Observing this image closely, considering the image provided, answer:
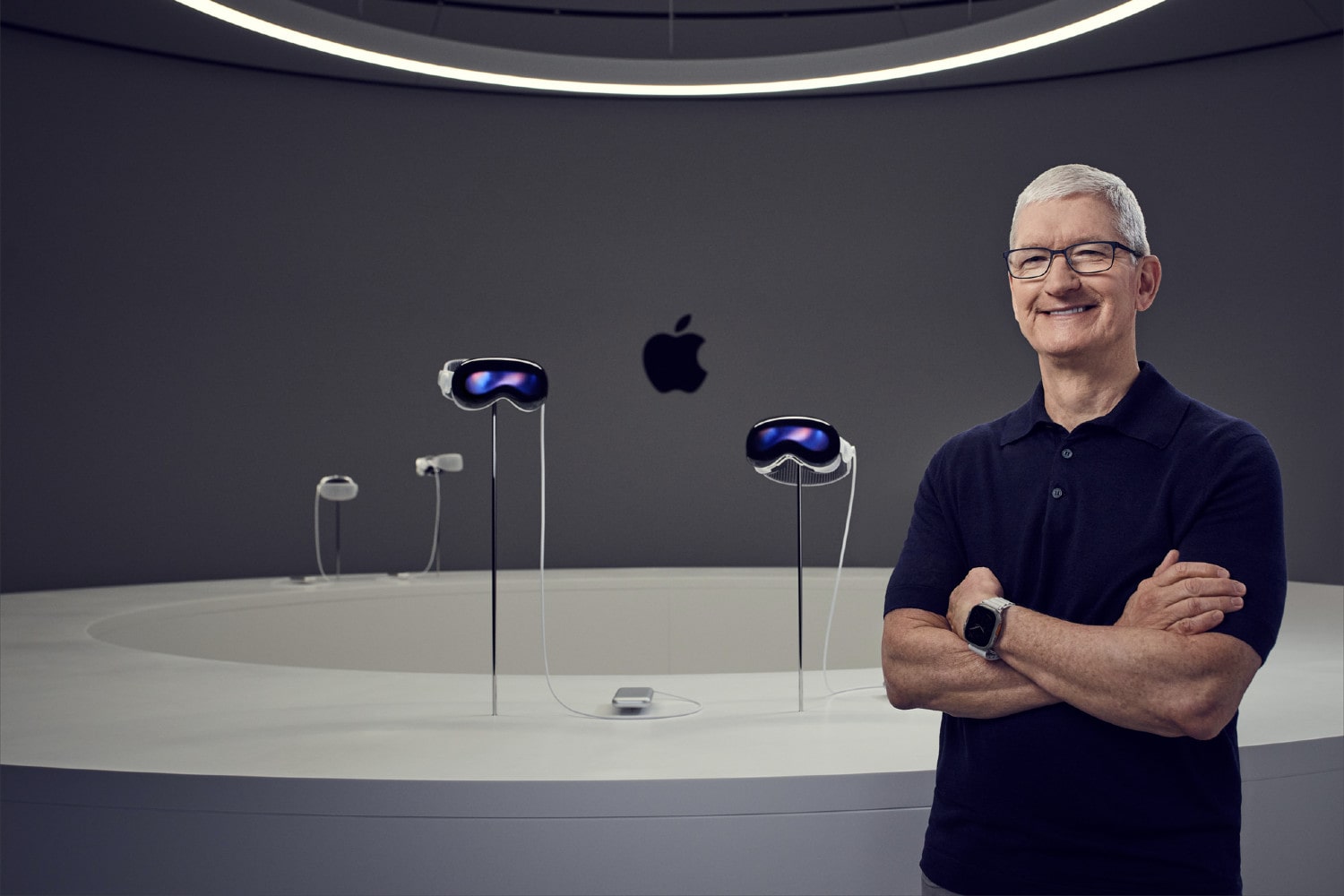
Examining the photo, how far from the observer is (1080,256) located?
1.15m

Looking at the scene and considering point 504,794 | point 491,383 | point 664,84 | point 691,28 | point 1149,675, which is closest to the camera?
point 1149,675

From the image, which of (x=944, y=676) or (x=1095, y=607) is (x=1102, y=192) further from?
(x=944, y=676)

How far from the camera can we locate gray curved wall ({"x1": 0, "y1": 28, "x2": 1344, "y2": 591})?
4660 millimetres

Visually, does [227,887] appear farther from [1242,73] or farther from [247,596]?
[1242,73]

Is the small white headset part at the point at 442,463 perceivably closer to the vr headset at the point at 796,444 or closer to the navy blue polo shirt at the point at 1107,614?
the vr headset at the point at 796,444

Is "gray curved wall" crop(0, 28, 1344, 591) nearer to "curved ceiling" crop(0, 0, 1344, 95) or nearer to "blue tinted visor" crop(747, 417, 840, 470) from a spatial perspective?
"curved ceiling" crop(0, 0, 1344, 95)

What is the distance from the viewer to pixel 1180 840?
103cm

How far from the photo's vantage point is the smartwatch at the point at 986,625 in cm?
112

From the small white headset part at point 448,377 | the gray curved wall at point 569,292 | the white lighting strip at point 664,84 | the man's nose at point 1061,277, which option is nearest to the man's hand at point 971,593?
the man's nose at point 1061,277

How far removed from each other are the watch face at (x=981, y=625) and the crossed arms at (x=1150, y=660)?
0.02 metres

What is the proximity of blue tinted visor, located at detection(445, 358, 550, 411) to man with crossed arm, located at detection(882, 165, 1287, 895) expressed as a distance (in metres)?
1.03

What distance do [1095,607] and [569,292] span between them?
4439 millimetres

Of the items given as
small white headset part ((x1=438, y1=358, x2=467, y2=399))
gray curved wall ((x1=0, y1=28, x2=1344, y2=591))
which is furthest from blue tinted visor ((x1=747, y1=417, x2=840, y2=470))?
gray curved wall ((x1=0, y1=28, x2=1344, y2=591))

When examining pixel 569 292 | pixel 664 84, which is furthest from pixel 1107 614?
pixel 569 292
